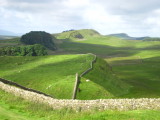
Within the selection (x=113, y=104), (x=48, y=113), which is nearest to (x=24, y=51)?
(x=48, y=113)

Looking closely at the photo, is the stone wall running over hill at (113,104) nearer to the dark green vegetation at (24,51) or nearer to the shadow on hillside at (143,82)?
the shadow on hillside at (143,82)

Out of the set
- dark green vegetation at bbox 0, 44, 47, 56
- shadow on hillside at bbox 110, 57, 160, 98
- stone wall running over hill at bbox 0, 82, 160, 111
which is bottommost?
shadow on hillside at bbox 110, 57, 160, 98

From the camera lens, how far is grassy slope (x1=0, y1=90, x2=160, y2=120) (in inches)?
965

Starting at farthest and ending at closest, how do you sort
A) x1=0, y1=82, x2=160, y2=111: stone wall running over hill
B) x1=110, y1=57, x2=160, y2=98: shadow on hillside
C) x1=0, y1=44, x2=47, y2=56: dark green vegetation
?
x1=0, y1=44, x2=47, y2=56: dark green vegetation → x1=110, y1=57, x2=160, y2=98: shadow on hillside → x1=0, y1=82, x2=160, y2=111: stone wall running over hill

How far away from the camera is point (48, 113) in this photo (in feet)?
101

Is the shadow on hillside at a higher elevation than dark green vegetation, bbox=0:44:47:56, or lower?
lower

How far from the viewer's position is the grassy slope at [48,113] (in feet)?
80.5

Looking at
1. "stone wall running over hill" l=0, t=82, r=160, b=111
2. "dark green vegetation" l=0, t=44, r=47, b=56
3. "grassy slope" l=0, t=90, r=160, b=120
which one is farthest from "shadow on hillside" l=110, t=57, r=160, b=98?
"dark green vegetation" l=0, t=44, r=47, b=56

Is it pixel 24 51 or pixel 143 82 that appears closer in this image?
pixel 143 82

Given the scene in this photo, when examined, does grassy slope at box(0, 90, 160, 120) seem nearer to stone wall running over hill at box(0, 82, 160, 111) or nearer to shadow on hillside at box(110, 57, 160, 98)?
stone wall running over hill at box(0, 82, 160, 111)

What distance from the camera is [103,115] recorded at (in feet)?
82.7

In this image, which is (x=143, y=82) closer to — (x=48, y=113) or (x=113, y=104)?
(x=113, y=104)

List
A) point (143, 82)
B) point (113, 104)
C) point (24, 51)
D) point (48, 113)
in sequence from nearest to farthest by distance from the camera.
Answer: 1. point (113, 104)
2. point (48, 113)
3. point (143, 82)
4. point (24, 51)

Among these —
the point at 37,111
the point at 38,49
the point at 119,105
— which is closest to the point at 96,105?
the point at 119,105
